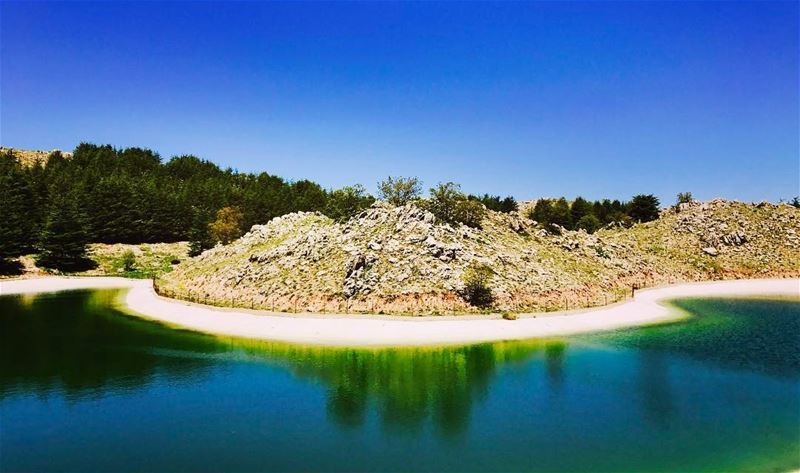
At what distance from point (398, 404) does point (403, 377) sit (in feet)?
18.0

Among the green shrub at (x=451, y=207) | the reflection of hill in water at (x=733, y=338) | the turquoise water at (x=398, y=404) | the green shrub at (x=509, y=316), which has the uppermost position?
the green shrub at (x=451, y=207)

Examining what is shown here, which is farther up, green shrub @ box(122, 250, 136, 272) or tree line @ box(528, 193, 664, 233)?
tree line @ box(528, 193, 664, 233)

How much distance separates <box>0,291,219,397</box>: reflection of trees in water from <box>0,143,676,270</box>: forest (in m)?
36.9

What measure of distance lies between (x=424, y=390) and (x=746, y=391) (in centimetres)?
2323

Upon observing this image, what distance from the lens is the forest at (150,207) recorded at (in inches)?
3755

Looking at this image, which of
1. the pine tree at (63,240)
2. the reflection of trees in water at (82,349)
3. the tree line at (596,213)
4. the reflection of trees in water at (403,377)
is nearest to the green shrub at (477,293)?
the reflection of trees in water at (403,377)

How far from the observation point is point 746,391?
3566cm

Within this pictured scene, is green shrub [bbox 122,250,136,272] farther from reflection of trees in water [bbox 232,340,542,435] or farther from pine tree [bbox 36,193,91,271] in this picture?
reflection of trees in water [bbox 232,340,542,435]

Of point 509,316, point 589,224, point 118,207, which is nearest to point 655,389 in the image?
point 509,316

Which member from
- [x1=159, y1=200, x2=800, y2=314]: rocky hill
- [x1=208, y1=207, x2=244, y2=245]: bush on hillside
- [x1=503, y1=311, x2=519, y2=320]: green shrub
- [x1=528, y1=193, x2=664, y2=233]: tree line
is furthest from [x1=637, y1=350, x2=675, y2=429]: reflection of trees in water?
[x1=208, y1=207, x2=244, y2=245]: bush on hillside

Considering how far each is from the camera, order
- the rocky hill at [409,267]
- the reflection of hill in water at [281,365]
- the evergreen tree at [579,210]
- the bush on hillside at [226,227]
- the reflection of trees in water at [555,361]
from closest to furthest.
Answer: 1. the reflection of hill in water at [281,365]
2. the reflection of trees in water at [555,361]
3. the rocky hill at [409,267]
4. the bush on hillside at [226,227]
5. the evergreen tree at [579,210]

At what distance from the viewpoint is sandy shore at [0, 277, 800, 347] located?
50094mm

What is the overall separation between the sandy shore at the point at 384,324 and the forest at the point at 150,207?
83.8 feet

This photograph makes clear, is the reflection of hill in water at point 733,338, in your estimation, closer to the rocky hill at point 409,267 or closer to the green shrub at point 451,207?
the rocky hill at point 409,267
